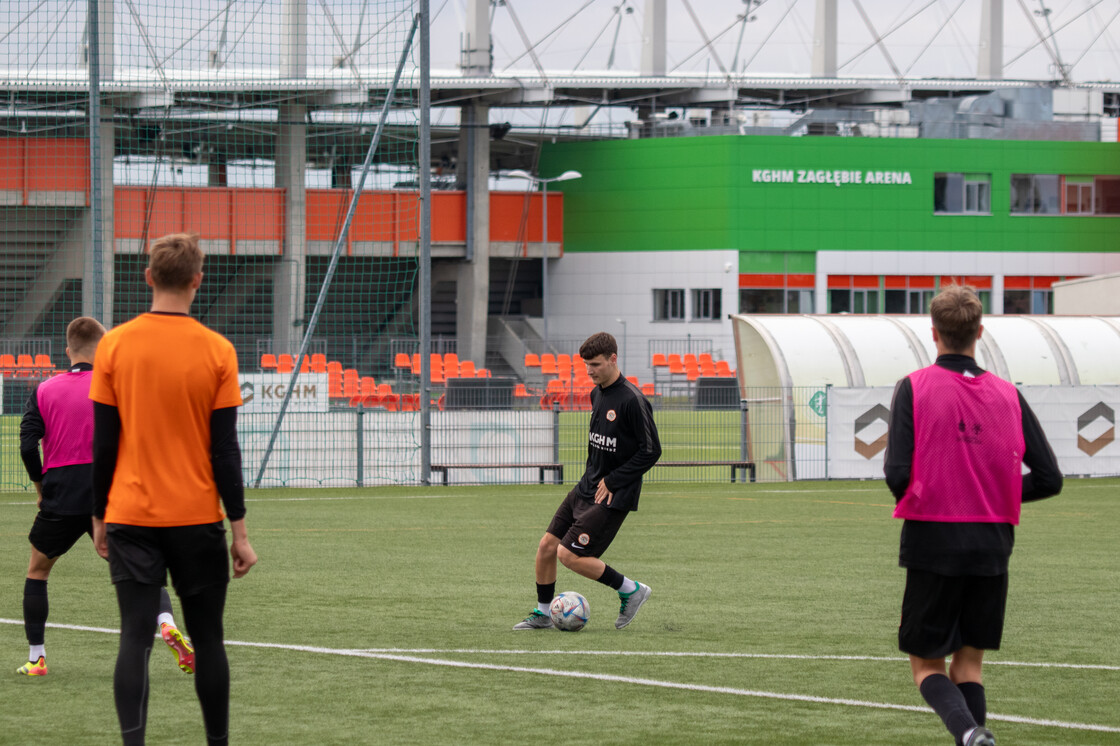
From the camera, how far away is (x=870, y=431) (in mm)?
20125

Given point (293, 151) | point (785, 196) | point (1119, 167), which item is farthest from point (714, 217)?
point (293, 151)

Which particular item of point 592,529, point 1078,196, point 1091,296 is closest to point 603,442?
point 592,529

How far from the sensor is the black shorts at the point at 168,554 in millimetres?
4676

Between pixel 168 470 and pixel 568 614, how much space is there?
155 inches

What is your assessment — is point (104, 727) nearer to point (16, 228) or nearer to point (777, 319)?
point (777, 319)

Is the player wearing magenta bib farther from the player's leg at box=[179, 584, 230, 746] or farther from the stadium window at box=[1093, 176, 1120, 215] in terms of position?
the stadium window at box=[1093, 176, 1120, 215]

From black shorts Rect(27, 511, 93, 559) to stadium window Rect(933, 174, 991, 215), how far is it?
157 ft

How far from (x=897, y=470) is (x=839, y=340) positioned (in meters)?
17.0

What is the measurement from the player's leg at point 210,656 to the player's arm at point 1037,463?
8.91ft

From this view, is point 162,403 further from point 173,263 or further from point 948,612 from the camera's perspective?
point 948,612

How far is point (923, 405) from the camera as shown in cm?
483

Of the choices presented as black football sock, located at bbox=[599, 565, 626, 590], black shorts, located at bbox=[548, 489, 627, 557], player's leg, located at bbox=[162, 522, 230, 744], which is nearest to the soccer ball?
black football sock, located at bbox=[599, 565, 626, 590]

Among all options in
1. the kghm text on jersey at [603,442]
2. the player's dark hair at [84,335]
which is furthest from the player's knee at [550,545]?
the player's dark hair at [84,335]

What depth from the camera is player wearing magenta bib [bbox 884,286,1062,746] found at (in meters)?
4.80
